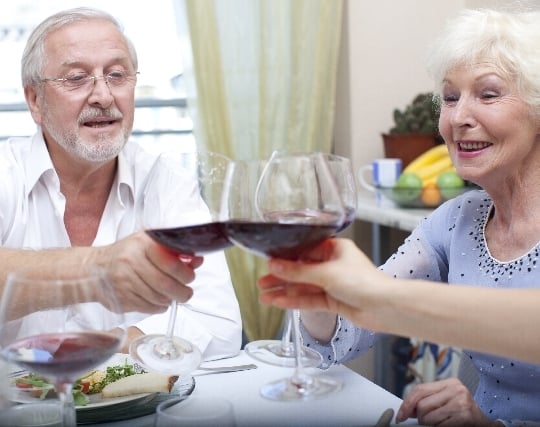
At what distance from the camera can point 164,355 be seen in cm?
104

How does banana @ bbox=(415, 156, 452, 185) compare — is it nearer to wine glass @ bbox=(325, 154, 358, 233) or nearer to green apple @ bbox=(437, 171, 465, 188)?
green apple @ bbox=(437, 171, 465, 188)

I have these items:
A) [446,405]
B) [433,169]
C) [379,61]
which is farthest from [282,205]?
[379,61]

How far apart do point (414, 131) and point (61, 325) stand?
87.2 inches

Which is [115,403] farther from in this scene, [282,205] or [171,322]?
[282,205]

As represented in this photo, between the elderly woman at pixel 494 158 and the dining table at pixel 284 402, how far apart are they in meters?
0.17

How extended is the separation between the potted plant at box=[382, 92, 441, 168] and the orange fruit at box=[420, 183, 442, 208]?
0.36 m

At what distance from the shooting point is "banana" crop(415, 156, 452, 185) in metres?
2.62

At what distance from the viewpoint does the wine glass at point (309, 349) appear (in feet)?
2.94

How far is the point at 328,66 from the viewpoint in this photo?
3043mm

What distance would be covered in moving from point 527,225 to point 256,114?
174 cm

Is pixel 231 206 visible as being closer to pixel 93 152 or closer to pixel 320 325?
pixel 320 325

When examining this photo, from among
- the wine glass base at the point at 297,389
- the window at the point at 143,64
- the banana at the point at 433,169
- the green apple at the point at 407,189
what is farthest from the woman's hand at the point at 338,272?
the window at the point at 143,64

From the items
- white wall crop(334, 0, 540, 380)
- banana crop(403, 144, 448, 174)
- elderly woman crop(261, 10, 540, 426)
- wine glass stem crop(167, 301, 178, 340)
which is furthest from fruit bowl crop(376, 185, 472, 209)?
wine glass stem crop(167, 301, 178, 340)

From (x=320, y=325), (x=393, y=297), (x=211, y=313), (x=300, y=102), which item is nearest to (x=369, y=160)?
(x=300, y=102)
